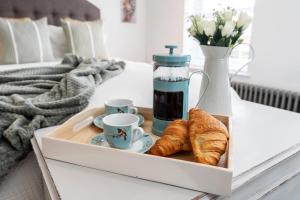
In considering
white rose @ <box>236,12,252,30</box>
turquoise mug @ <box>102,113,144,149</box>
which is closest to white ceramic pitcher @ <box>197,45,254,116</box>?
white rose @ <box>236,12,252,30</box>

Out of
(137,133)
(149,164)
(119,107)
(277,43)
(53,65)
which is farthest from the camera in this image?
(277,43)

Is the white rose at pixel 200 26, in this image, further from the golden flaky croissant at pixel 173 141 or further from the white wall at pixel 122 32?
the white wall at pixel 122 32

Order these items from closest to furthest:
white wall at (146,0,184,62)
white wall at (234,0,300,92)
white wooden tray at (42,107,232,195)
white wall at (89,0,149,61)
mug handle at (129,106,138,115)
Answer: white wooden tray at (42,107,232,195) → mug handle at (129,106,138,115) → white wall at (234,0,300,92) → white wall at (89,0,149,61) → white wall at (146,0,184,62)

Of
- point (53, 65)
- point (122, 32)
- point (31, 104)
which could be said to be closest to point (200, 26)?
point (31, 104)

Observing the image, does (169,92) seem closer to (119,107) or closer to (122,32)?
(119,107)

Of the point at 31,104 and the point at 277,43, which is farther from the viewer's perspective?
the point at 277,43

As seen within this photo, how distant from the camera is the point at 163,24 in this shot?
334cm

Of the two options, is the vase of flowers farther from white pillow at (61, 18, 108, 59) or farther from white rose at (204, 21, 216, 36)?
white pillow at (61, 18, 108, 59)

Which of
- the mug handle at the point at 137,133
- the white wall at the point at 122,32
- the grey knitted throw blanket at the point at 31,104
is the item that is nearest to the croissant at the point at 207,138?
the mug handle at the point at 137,133

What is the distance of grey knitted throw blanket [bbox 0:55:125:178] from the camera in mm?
718

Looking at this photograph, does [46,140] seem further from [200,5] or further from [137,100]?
[200,5]

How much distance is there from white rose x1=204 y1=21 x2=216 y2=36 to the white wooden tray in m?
0.42

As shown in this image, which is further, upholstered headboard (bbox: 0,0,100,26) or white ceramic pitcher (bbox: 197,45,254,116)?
upholstered headboard (bbox: 0,0,100,26)

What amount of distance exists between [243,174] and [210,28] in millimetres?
476
